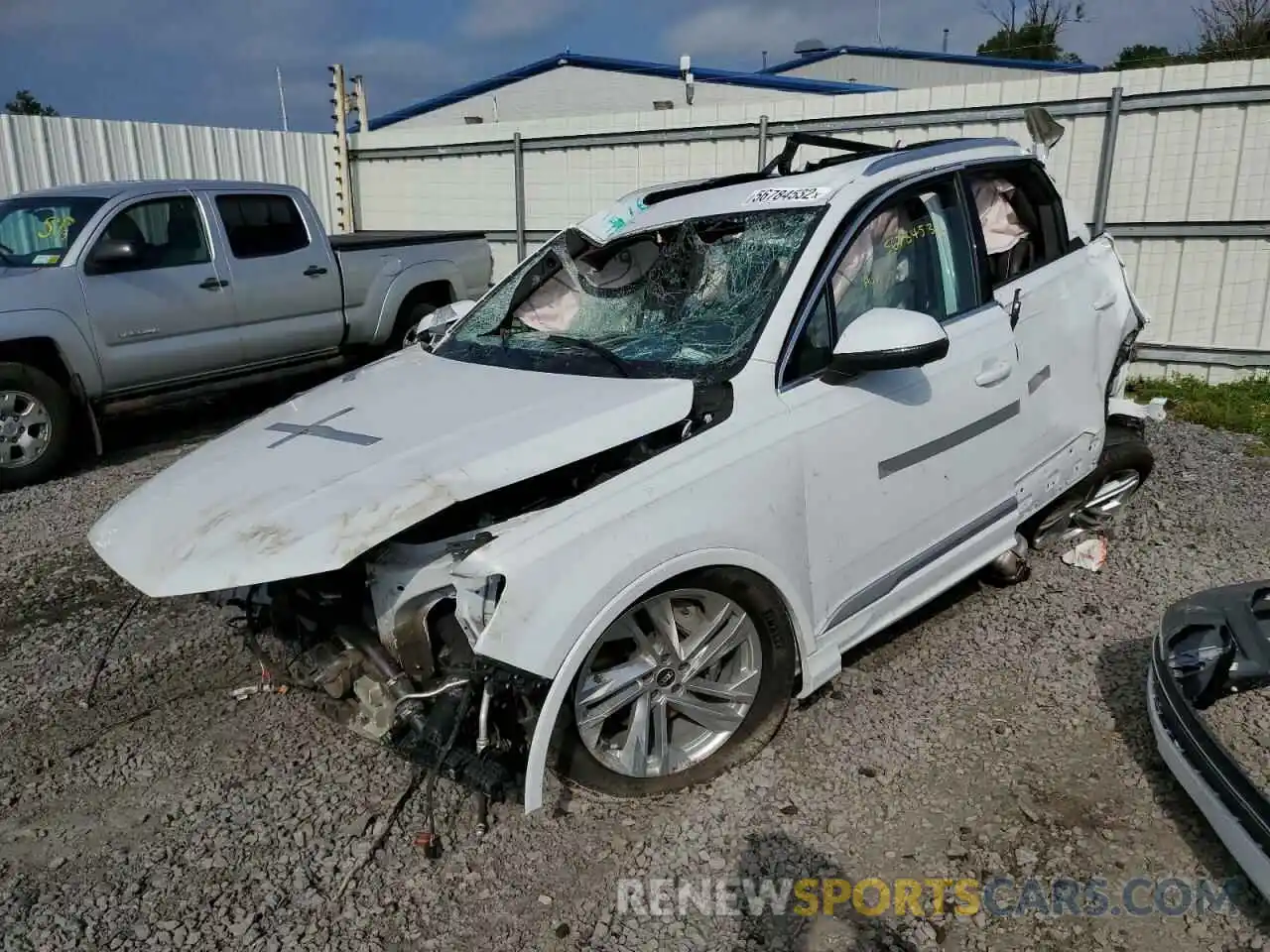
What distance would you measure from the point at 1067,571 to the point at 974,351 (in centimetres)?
156

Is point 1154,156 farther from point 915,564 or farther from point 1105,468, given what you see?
point 915,564

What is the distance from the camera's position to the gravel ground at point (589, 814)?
8.48ft

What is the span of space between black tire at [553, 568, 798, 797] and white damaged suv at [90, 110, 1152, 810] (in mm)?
10

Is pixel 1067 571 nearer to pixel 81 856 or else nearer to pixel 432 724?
pixel 432 724

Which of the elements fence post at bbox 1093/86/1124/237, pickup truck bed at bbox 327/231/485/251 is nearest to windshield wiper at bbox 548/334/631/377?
pickup truck bed at bbox 327/231/485/251

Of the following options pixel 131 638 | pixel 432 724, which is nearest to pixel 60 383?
pixel 131 638

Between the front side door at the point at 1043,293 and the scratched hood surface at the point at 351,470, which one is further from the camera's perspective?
the front side door at the point at 1043,293

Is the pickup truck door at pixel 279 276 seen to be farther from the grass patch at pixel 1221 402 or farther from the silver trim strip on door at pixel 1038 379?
the grass patch at pixel 1221 402

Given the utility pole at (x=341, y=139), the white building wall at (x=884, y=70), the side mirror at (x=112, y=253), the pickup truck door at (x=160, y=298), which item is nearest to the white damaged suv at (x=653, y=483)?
the side mirror at (x=112, y=253)

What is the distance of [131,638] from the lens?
4.21m

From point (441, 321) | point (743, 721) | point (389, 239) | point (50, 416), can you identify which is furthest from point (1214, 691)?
point (389, 239)

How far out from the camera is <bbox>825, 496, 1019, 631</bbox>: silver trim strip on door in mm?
3240

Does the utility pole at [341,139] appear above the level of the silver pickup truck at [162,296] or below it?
above

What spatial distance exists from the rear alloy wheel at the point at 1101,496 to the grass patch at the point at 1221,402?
6.43 ft
